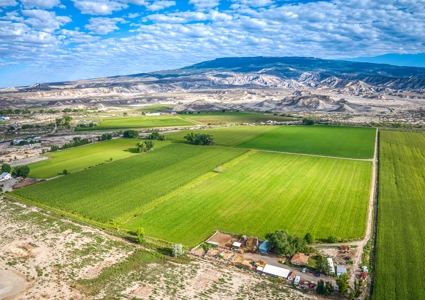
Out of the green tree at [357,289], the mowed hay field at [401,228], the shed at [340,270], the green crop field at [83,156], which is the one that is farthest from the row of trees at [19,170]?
the mowed hay field at [401,228]

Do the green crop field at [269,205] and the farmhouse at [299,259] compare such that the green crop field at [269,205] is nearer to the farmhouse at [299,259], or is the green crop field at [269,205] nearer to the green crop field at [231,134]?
the farmhouse at [299,259]

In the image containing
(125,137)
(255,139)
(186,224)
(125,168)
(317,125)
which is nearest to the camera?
(186,224)

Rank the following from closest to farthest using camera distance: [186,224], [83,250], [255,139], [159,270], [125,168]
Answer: [159,270] → [83,250] → [186,224] → [125,168] → [255,139]

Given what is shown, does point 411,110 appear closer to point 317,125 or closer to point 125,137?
point 317,125

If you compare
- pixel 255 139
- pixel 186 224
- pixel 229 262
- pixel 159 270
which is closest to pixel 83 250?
pixel 159 270

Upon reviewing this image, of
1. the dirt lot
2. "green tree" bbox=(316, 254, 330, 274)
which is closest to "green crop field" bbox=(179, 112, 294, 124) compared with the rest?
the dirt lot

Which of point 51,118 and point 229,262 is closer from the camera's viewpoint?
point 229,262

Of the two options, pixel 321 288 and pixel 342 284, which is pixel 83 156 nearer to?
pixel 321 288
